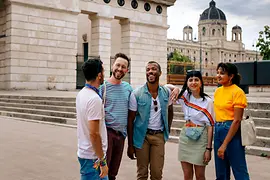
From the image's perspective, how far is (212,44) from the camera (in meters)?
131

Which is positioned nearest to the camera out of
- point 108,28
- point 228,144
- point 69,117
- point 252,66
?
point 228,144

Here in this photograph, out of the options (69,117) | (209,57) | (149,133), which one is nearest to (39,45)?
(69,117)

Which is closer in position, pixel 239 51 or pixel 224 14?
pixel 239 51

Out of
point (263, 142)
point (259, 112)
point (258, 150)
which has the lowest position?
point (258, 150)

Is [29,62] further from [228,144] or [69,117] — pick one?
[228,144]

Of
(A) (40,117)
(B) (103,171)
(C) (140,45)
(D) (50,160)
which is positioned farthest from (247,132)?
(C) (140,45)

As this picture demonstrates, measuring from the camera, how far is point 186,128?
4.23 metres

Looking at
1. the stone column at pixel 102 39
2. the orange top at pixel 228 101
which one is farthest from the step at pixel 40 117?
the stone column at pixel 102 39

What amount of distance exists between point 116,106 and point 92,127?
0.90 meters

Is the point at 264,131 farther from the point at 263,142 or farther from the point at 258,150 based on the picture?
the point at 258,150

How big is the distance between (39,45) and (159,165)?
18521 millimetres

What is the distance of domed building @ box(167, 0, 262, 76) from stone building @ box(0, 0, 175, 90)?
5861 centimetres

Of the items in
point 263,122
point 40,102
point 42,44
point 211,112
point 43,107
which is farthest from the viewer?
point 42,44

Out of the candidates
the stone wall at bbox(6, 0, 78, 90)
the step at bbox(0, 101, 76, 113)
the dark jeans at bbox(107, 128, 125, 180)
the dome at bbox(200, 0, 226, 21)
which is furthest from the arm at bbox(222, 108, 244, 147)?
the dome at bbox(200, 0, 226, 21)
